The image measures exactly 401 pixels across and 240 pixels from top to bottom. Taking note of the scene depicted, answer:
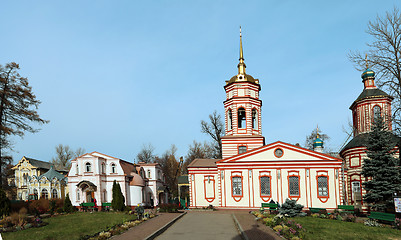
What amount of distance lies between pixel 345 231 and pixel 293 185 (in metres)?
12.8

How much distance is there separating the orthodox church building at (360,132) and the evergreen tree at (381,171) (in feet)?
17.4

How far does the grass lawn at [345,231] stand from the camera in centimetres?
1614

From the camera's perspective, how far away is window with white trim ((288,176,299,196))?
30.3m

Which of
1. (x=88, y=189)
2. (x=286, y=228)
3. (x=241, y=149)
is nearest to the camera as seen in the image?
(x=286, y=228)

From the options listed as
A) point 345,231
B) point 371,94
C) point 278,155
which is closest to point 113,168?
point 278,155

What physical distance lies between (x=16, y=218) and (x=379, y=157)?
25002 millimetres

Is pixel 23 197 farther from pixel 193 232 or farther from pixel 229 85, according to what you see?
pixel 193 232

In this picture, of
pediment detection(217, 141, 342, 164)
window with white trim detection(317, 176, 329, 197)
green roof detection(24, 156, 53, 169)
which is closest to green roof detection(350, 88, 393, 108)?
pediment detection(217, 141, 342, 164)

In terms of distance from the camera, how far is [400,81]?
21625 mm

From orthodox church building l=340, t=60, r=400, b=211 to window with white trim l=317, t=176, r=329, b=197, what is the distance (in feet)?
11.1

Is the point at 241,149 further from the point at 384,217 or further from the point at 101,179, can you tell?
the point at 101,179

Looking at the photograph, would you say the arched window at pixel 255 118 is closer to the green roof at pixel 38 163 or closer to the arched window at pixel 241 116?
the arched window at pixel 241 116

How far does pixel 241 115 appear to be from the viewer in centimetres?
3494

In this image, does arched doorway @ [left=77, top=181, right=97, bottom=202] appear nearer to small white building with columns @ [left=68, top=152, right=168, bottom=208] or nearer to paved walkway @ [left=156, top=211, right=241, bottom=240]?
small white building with columns @ [left=68, top=152, right=168, bottom=208]
